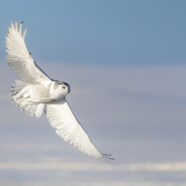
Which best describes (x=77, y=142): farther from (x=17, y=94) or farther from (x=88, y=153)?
(x=17, y=94)

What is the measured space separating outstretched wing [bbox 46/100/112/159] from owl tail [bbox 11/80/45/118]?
1.52ft

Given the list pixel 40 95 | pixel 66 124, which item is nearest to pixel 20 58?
pixel 40 95

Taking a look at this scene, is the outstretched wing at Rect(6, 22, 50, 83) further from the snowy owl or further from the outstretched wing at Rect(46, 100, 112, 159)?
the outstretched wing at Rect(46, 100, 112, 159)

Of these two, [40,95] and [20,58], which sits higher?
[20,58]

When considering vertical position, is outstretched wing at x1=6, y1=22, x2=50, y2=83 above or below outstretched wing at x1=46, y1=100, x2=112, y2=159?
above

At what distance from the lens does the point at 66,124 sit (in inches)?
1166

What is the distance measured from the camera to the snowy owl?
28.0m

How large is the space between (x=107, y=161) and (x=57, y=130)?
2184 millimetres

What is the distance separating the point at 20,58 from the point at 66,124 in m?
3.07

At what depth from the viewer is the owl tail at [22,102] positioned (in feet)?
93.8

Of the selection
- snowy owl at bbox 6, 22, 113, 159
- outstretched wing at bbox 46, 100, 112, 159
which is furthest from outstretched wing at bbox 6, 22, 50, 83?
outstretched wing at bbox 46, 100, 112, 159

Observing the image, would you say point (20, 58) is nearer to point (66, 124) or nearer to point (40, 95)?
point (40, 95)

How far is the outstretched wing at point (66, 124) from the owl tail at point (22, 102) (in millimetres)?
462

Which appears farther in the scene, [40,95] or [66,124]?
[66,124]
